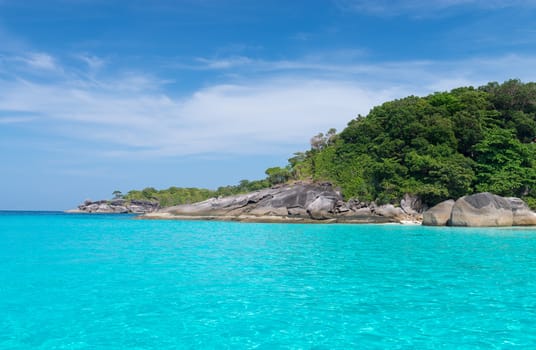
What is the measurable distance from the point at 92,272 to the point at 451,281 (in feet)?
37.4

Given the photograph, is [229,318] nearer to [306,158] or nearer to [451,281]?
[451,281]

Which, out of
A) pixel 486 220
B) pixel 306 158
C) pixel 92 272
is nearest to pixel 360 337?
pixel 92 272

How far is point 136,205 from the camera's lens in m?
131

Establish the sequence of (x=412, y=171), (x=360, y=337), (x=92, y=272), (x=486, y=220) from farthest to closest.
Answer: (x=412, y=171), (x=486, y=220), (x=92, y=272), (x=360, y=337)

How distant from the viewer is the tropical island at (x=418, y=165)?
43.6m

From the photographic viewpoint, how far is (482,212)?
118 ft

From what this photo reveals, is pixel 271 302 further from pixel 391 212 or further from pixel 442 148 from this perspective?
pixel 442 148

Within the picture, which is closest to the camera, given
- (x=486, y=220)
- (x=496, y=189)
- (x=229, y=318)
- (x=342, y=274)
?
(x=229, y=318)

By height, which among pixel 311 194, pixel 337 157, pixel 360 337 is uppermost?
pixel 337 157

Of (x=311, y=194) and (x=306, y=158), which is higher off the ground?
(x=306, y=158)

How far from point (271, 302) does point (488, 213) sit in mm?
32435

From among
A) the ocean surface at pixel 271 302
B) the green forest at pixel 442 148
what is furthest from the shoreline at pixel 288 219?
the ocean surface at pixel 271 302

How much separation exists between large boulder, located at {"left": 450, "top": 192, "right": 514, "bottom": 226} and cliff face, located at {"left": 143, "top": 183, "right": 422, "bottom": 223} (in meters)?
8.62

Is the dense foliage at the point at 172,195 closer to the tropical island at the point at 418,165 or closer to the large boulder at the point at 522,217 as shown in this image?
the tropical island at the point at 418,165
